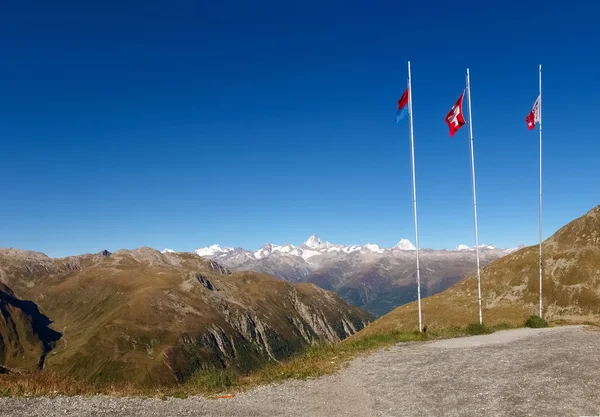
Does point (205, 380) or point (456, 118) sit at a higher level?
point (456, 118)

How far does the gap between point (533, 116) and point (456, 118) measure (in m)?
12.2

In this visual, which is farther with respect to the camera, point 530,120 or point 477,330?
point 530,120

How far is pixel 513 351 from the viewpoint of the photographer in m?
25.5

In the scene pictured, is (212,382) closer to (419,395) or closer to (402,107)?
(419,395)

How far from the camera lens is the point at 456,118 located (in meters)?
36.9

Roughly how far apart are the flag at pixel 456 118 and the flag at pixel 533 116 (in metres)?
10.7

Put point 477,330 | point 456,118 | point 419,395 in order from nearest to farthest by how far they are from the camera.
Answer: point 419,395 < point 456,118 < point 477,330

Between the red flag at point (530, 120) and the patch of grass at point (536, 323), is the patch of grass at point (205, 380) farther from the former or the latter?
the red flag at point (530, 120)

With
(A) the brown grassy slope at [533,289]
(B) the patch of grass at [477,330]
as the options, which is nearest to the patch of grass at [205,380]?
Result: (B) the patch of grass at [477,330]

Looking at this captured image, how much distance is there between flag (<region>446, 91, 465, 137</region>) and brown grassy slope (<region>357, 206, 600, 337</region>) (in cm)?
5553

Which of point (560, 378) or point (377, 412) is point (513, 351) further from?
point (377, 412)

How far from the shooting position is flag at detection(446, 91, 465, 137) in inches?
1438

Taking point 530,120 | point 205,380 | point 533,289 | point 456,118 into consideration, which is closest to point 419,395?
point 205,380

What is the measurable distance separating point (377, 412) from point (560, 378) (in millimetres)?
8725
